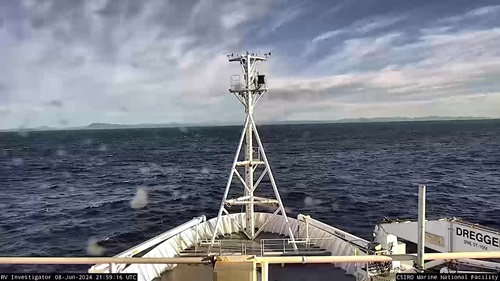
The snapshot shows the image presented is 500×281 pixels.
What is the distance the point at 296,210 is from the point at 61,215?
97.4ft

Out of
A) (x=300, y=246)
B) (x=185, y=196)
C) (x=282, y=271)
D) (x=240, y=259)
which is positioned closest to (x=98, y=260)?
(x=240, y=259)

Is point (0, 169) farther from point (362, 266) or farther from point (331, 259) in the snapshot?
point (331, 259)

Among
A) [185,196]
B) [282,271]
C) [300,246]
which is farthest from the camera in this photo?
[185,196]

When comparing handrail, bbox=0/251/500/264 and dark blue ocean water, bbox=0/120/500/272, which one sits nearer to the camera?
handrail, bbox=0/251/500/264

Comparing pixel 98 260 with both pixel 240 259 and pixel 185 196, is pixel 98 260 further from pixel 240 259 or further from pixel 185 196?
pixel 185 196

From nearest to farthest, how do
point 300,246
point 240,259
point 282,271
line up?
point 240,259, point 282,271, point 300,246

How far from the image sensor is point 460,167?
88375 millimetres

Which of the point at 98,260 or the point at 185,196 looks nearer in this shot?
the point at 98,260

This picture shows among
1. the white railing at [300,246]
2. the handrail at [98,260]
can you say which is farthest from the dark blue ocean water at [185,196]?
the handrail at [98,260]

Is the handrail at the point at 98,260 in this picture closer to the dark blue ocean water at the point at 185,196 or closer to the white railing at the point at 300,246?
the white railing at the point at 300,246

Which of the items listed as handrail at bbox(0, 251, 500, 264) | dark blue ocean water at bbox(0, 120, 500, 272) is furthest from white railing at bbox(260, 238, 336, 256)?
handrail at bbox(0, 251, 500, 264)

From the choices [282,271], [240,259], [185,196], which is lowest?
[185,196]

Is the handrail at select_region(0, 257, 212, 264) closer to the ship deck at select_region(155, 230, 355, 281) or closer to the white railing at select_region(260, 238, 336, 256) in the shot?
the ship deck at select_region(155, 230, 355, 281)

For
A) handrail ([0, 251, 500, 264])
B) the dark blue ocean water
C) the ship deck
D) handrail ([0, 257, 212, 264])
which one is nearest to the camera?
handrail ([0, 251, 500, 264])
